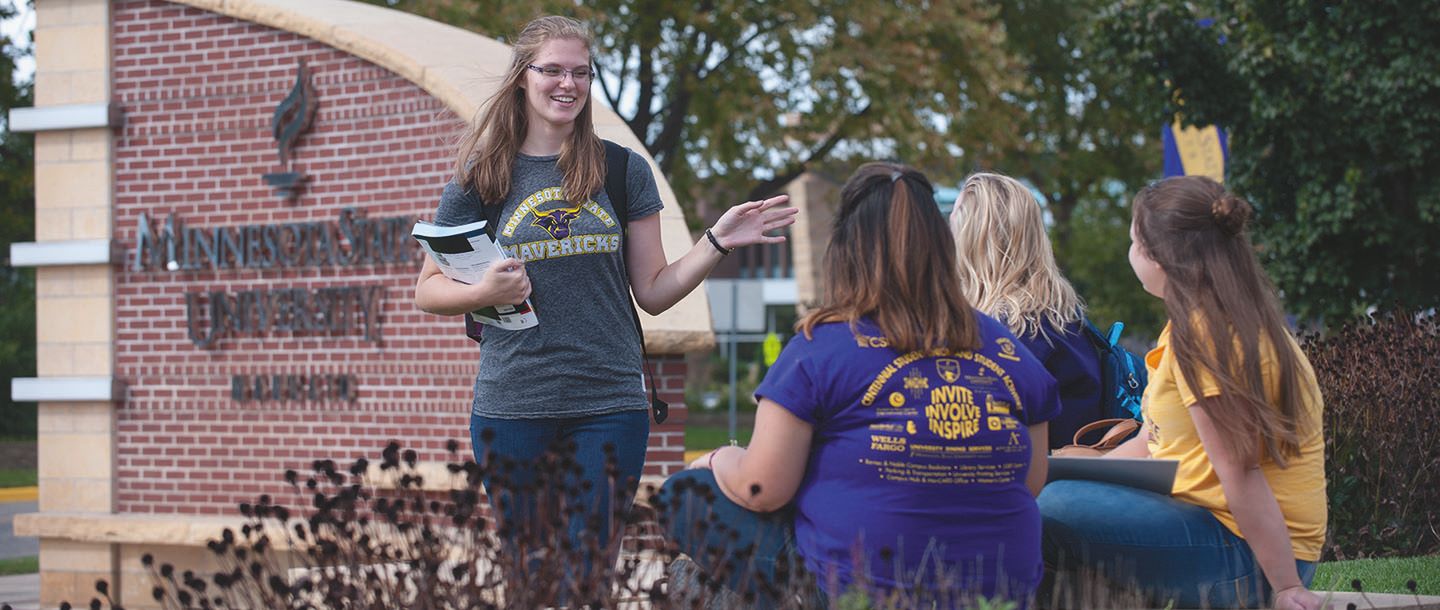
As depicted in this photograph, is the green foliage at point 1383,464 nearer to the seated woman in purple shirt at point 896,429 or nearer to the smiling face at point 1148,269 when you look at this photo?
the smiling face at point 1148,269

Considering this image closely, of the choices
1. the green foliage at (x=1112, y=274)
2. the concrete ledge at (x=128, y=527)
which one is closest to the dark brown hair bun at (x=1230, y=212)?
the concrete ledge at (x=128, y=527)

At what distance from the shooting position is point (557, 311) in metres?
3.97

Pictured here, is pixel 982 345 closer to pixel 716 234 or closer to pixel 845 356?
pixel 845 356

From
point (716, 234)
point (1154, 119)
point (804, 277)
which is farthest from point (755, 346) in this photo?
point (716, 234)

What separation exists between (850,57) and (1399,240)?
7.75m

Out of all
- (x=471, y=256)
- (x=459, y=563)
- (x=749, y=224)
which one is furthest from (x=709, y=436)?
(x=459, y=563)

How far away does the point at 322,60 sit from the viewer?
27.9 feet

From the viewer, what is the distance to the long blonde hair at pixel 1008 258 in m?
4.71

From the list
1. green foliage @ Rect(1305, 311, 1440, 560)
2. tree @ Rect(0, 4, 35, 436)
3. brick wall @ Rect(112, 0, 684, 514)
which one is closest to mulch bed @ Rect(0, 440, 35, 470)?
tree @ Rect(0, 4, 35, 436)

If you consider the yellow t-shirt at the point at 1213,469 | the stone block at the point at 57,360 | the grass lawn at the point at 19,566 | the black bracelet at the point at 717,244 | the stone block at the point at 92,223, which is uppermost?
the stone block at the point at 92,223

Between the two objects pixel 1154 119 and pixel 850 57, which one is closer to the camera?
pixel 1154 119

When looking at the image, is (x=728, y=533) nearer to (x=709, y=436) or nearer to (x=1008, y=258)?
(x=1008, y=258)

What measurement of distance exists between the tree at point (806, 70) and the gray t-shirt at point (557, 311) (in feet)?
46.4

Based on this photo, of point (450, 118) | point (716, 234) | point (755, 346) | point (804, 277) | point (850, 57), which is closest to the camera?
point (716, 234)
